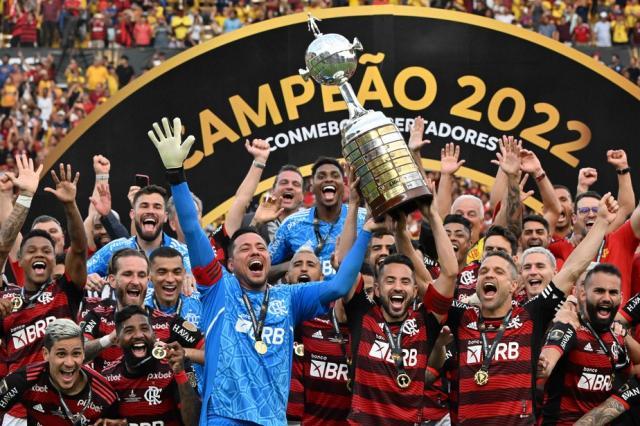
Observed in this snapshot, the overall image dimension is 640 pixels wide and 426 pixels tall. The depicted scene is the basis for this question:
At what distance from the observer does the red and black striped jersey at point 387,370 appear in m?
7.87

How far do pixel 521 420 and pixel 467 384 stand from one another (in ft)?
1.19

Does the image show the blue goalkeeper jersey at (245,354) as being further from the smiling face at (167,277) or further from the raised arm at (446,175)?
the raised arm at (446,175)

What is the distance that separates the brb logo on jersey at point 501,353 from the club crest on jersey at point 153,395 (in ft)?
5.87

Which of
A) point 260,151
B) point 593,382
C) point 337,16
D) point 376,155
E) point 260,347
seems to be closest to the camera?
point 376,155

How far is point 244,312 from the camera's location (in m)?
7.38

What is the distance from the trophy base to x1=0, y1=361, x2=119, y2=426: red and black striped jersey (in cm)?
201

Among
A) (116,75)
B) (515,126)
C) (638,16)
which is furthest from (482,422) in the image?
(638,16)

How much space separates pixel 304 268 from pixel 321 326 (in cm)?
Answer: 37

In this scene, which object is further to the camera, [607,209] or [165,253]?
[165,253]

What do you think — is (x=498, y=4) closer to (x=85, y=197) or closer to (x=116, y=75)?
(x=116, y=75)

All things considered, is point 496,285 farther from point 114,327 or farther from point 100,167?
point 100,167

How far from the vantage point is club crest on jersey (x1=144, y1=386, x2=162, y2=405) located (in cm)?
820

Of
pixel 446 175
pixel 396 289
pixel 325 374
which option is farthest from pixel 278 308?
pixel 446 175

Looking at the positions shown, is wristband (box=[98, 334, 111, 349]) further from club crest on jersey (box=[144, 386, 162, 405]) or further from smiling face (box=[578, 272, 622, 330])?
smiling face (box=[578, 272, 622, 330])
